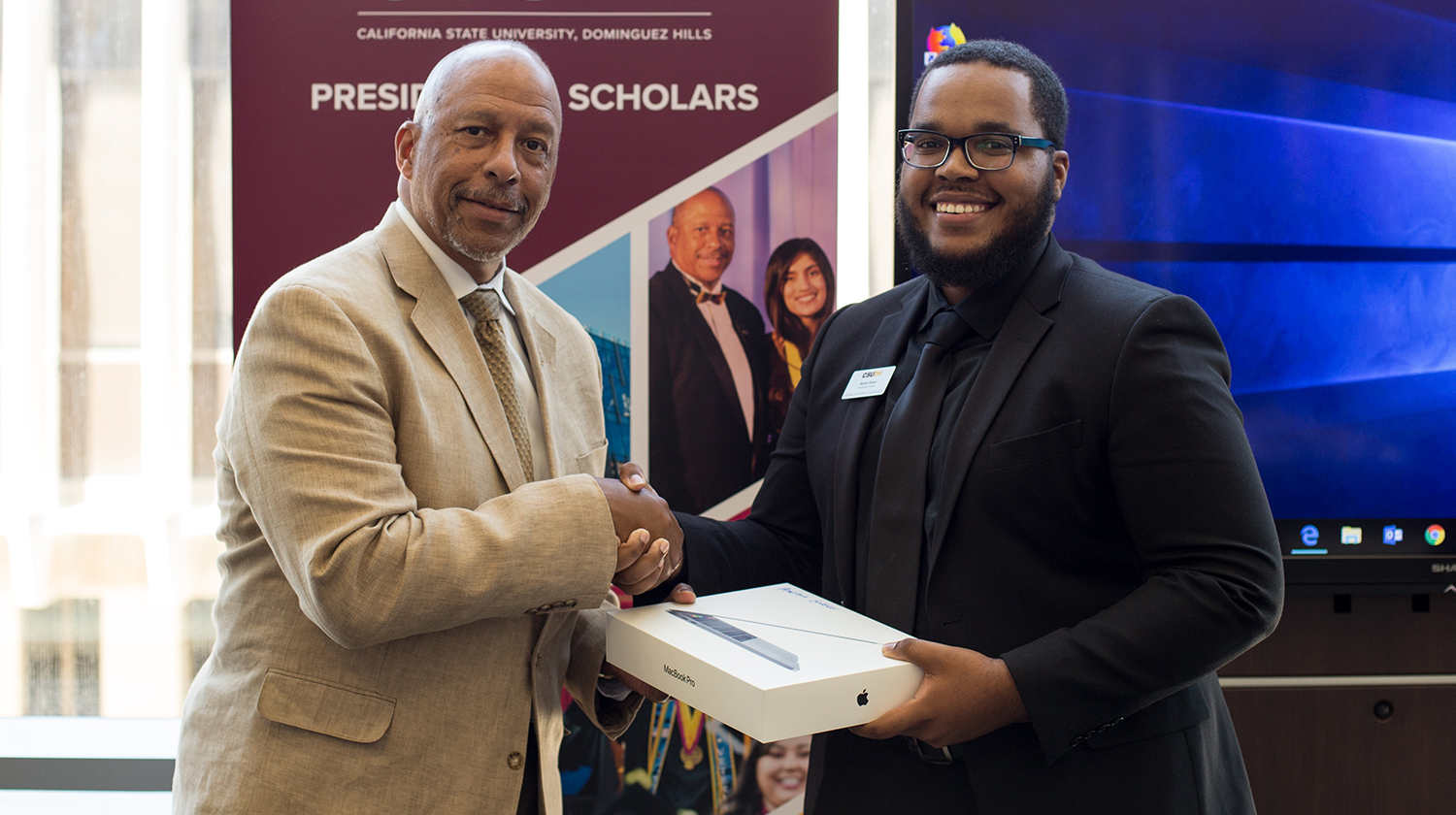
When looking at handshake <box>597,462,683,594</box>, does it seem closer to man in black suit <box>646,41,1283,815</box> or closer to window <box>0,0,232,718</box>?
man in black suit <box>646,41,1283,815</box>

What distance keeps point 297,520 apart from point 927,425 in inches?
40.6

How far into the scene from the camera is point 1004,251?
5.35 ft

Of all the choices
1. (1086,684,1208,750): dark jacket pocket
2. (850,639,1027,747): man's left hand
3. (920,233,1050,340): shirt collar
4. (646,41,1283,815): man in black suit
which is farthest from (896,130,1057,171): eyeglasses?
(1086,684,1208,750): dark jacket pocket

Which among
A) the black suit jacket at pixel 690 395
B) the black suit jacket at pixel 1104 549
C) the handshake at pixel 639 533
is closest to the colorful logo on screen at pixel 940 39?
the black suit jacket at pixel 690 395

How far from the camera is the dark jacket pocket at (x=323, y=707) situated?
1.40m

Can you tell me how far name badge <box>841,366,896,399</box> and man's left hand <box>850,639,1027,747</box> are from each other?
1.71 ft

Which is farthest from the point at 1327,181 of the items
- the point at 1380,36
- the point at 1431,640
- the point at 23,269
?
the point at 23,269

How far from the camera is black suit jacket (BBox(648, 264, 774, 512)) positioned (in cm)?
268

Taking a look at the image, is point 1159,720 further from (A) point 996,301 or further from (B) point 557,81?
(B) point 557,81

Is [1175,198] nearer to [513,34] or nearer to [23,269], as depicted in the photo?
[513,34]

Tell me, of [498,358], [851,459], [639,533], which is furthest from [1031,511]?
[498,358]

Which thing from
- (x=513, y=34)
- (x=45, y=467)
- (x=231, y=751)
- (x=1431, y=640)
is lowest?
(x=1431, y=640)

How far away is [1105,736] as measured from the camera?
1.47 m

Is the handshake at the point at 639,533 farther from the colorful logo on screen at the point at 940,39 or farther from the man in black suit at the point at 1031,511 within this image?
the colorful logo on screen at the point at 940,39
